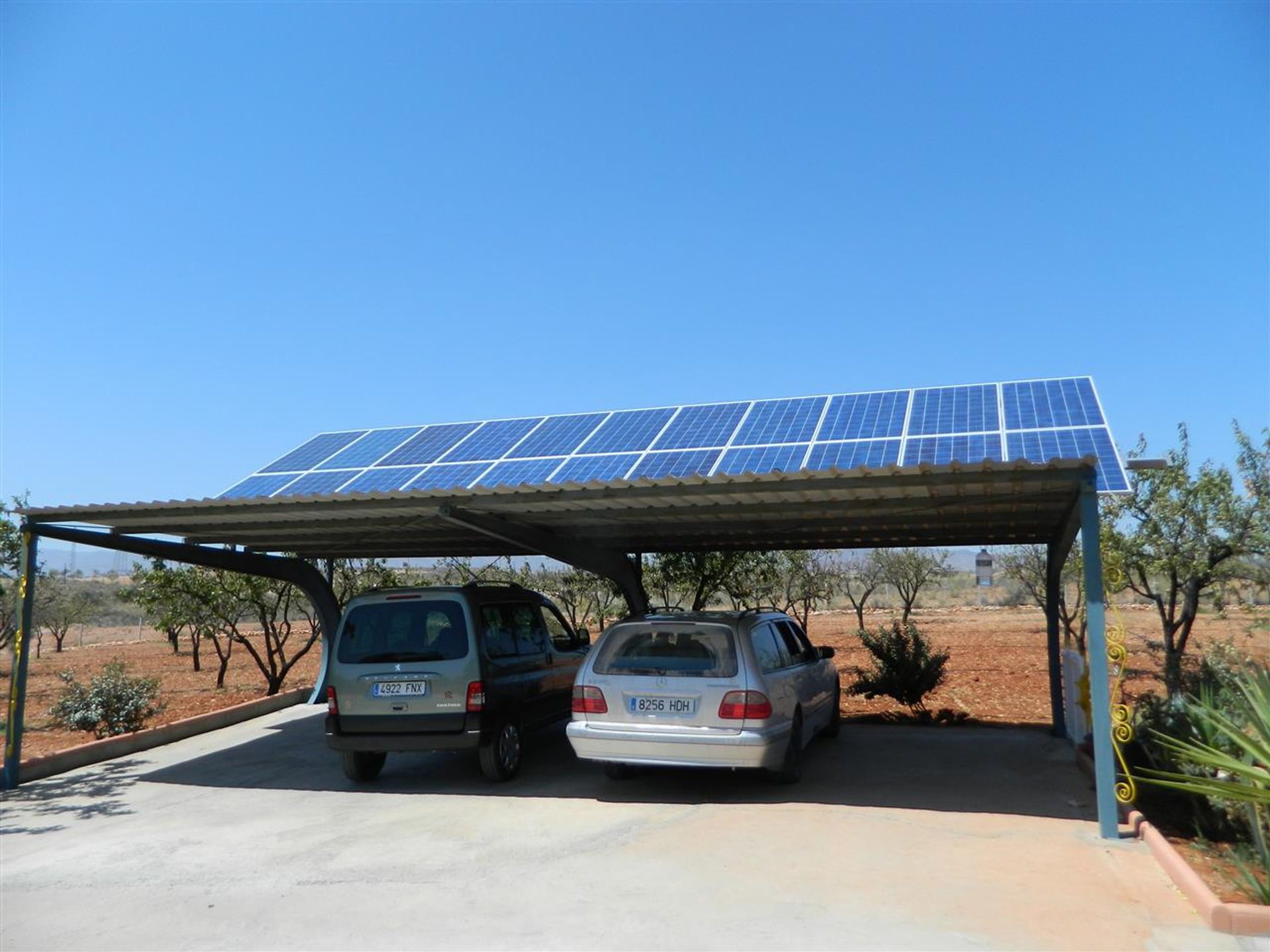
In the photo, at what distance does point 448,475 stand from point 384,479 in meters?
1.01

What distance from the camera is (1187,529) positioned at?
13234mm

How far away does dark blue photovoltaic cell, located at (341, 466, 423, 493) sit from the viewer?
1214 centimetres

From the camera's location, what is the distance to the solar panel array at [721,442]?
9.91m

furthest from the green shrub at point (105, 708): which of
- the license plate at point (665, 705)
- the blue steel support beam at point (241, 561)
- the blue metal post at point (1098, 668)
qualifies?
the blue metal post at point (1098, 668)

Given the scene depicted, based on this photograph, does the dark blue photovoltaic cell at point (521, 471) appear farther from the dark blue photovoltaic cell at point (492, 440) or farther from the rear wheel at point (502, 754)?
the rear wheel at point (502, 754)

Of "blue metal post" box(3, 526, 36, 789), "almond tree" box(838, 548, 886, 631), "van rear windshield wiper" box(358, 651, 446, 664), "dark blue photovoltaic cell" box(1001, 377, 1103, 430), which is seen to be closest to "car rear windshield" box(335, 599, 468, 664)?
"van rear windshield wiper" box(358, 651, 446, 664)

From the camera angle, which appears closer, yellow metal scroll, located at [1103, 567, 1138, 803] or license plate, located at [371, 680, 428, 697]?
yellow metal scroll, located at [1103, 567, 1138, 803]

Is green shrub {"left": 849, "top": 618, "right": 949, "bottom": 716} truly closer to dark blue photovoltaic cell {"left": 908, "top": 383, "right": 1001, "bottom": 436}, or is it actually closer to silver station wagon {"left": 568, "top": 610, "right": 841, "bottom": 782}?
dark blue photovoltaic cell {"left": 908, "top": 383, "right": 1001, "bottom": 436}

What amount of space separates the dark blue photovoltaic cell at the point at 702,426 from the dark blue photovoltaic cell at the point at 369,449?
424cm

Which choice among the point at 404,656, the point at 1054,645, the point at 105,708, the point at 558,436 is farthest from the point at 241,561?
the point at 1054,645

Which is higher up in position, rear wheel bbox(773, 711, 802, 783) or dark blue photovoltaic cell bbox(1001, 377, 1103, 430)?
dark blue photovoltaic cell bbox(1001, 377, 1103, 430)

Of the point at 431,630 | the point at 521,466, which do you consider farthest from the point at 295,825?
the point at 521,466

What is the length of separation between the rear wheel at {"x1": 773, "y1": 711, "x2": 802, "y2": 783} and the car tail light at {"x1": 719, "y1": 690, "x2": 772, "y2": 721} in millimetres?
826

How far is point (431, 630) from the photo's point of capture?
30.8 ft
